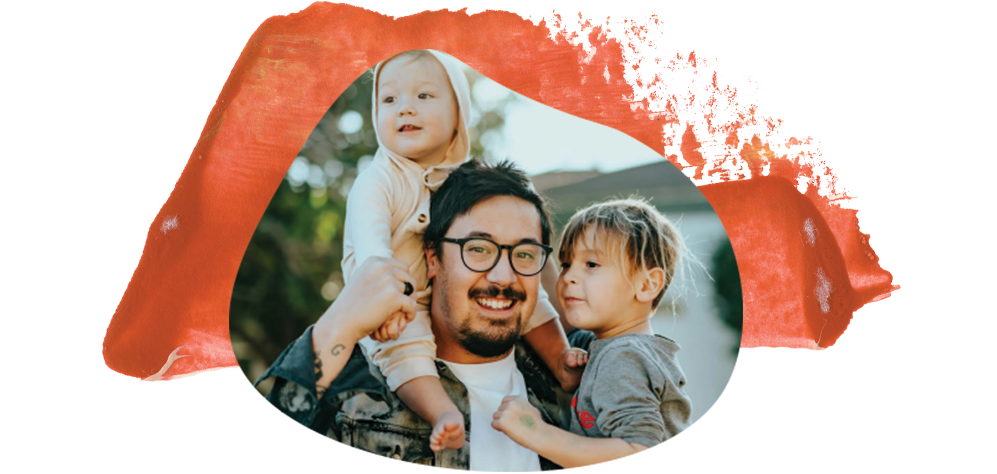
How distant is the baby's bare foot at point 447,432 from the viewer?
1.81 meters

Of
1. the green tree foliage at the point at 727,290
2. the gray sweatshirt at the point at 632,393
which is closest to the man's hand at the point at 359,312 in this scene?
the gray sweatshirt at the point at 632,393

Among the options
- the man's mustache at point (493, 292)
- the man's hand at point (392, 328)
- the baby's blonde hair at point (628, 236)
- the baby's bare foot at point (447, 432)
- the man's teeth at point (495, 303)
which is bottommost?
the baby's bare foot at point (447, 432)

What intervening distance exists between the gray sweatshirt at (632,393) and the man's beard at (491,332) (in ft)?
0.68

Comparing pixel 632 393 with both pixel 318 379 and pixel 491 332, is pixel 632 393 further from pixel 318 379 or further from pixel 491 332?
pixel 318 379

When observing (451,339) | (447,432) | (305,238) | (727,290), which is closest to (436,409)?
(447,432)

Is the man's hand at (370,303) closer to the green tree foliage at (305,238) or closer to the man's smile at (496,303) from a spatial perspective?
the green tree foliage at (305,238)

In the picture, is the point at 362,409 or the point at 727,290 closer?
the point at 362,409

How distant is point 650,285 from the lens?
6.43 feet

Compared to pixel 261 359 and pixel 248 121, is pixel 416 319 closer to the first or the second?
pixel 261 359

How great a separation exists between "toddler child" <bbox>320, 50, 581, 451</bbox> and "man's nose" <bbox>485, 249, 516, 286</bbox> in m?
0.12

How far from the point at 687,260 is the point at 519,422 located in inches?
24.1

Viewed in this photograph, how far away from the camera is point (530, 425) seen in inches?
72.7

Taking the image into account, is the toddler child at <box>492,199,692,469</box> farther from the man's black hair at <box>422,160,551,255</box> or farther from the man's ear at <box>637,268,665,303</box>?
the man's black hair at <box>422,160,551,255</box>

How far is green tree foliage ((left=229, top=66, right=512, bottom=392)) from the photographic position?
195cm
